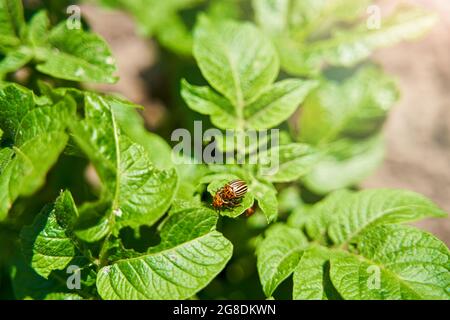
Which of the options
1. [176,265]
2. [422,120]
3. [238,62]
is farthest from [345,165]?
[176,265]

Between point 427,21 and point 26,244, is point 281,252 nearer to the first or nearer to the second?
point 26,244

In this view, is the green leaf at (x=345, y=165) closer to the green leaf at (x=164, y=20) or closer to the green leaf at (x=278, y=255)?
the green leaf at (x=278, y=255)

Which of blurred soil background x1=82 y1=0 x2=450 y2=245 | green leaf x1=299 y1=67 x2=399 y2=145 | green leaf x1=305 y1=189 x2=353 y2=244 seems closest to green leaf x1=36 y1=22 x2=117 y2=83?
green leaf x1=305 y1=189 x2=353 y2=244

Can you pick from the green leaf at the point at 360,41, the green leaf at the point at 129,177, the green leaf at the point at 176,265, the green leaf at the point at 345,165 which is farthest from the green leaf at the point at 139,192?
the green leaf at the point at 345,165

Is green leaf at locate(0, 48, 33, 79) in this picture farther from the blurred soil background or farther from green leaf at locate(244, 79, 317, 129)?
the blurred soil background

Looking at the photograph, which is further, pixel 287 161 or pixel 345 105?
pixel 345 105

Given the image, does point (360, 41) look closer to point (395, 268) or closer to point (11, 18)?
point (395, 268)
